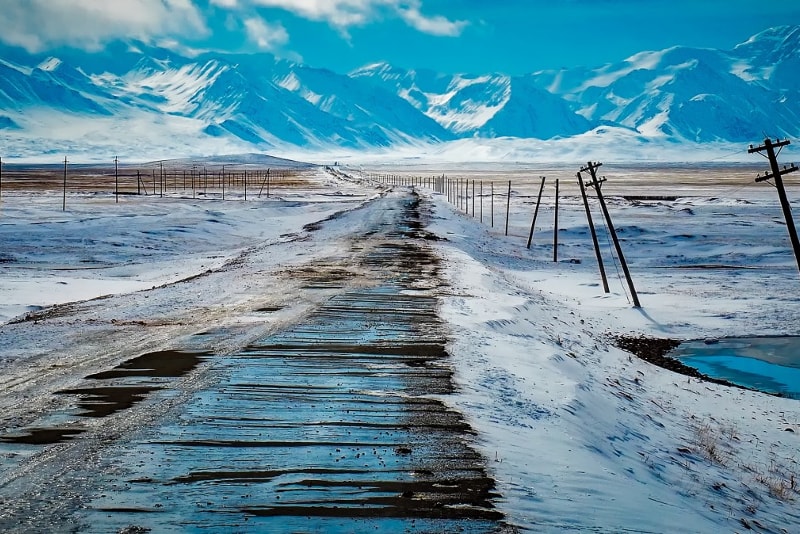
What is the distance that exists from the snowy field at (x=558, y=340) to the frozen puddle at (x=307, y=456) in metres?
0.49

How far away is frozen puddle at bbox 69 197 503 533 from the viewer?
6254mm

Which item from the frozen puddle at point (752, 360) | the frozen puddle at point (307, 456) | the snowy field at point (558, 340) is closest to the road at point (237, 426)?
the frozen puddle at point (307, 456)

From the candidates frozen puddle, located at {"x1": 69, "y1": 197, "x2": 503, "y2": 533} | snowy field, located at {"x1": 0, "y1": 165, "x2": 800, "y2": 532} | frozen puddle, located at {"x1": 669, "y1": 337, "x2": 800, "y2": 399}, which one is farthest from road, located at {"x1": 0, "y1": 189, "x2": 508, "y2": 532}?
frozen puddle, located at {"x1": 669, "y1": 337, "x2": 800, "y2": 399}

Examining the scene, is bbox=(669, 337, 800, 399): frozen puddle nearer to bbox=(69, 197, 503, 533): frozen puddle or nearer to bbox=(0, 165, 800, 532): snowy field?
bbox=(0, 165, 800, 532): snowy field

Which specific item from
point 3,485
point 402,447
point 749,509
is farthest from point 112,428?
point 749,509

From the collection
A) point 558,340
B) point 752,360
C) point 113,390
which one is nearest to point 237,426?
point 113,390

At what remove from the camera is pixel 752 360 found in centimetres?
1934

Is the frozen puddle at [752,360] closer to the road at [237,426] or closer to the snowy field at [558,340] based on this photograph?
the snowy field at [558,340]

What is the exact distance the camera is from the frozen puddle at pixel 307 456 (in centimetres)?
625

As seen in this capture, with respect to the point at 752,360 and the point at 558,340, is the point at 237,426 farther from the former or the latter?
the point at 752,360

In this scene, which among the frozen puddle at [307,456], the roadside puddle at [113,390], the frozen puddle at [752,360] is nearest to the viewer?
the frozen puddle at [307,456]

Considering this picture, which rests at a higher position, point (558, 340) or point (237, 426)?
point (237, 426)

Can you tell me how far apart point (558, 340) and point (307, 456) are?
1021 cm

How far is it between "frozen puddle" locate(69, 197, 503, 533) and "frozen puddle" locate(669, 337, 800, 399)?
8731mm
